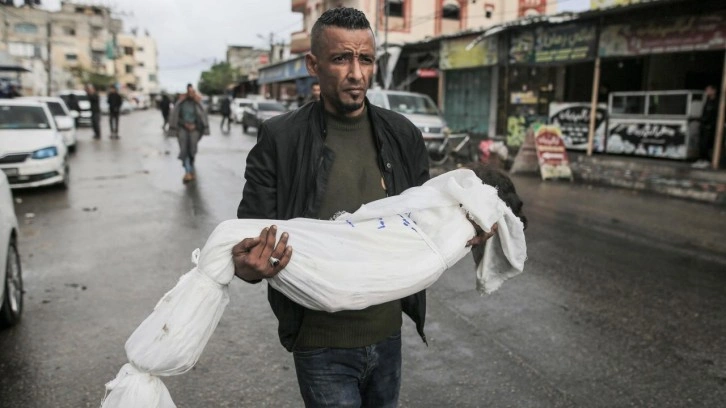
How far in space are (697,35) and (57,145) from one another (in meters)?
13.2

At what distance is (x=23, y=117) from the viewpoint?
1090cm

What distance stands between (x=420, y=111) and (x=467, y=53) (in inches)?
190

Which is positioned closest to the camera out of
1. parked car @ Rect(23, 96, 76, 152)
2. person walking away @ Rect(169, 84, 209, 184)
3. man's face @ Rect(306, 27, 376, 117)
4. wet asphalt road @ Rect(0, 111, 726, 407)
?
man's face @ Rect(306, 27, 376, 117)

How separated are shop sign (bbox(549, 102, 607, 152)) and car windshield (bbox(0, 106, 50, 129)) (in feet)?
41.8

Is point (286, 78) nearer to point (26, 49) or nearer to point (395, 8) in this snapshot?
point (395, 8)

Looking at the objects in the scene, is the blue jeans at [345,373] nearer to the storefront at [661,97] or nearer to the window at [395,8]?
the storefront at [661,97]

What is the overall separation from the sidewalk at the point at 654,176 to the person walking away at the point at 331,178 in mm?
10071

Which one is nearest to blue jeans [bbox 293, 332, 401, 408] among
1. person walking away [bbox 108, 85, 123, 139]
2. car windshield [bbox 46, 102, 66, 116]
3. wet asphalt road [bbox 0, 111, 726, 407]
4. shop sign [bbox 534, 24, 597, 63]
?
wet asphalt road [bbox 0, 111, 726, 407]

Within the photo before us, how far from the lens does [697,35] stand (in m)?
11.9

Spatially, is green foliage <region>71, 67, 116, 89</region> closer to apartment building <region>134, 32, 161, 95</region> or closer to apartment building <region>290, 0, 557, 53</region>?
apartment building <region>290, 0, 557, 53</region>

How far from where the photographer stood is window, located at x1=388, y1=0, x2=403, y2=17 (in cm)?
3369

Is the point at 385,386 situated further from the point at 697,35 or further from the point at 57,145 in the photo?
the point at 697,35

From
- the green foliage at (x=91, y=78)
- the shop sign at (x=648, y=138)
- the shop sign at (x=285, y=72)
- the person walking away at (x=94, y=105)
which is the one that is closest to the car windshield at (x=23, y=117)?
the person walking away at (x=94, y=105)

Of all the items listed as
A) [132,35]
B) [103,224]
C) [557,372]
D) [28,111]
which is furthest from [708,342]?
[132,35]
